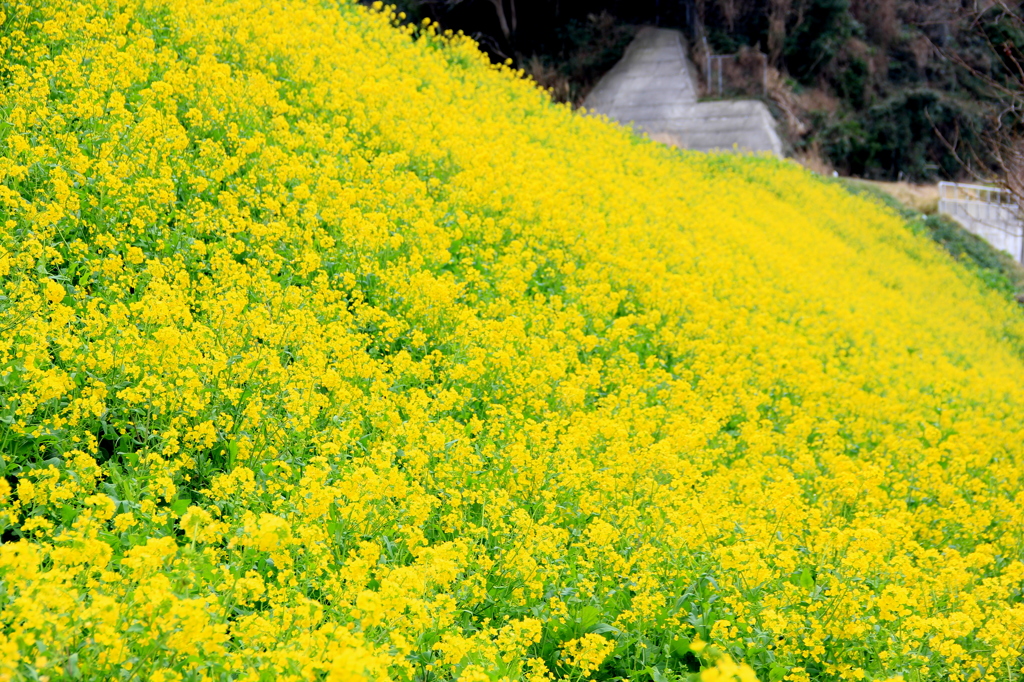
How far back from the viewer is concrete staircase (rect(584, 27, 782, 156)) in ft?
95.5

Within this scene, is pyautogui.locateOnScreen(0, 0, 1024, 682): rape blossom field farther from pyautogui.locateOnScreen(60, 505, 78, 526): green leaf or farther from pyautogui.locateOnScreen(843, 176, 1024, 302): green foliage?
pyautogui.locateOnScreen(843, 176, 1024, 302): green foliage

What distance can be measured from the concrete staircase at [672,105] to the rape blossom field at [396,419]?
68.3ft

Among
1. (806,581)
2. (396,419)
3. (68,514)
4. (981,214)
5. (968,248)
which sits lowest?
(968,248)

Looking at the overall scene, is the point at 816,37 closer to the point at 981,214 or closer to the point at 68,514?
the point at 981,214

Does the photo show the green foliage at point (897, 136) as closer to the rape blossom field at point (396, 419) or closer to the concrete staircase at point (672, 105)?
the concrete staircase at point (672, 105)

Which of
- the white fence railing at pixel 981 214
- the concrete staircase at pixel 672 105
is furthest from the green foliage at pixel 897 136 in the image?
the white fence railing at pixel 981 214

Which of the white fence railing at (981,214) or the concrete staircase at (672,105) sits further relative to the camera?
the concrete staircase at (672,105)

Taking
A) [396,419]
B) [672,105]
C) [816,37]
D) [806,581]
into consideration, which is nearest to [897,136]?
[816,37]

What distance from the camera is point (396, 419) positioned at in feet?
14.3

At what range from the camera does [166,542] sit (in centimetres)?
266

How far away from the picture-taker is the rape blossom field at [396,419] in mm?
2943

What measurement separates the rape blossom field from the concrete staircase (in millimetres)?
20817

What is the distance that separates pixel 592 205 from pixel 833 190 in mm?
14843

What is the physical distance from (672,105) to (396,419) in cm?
2880
